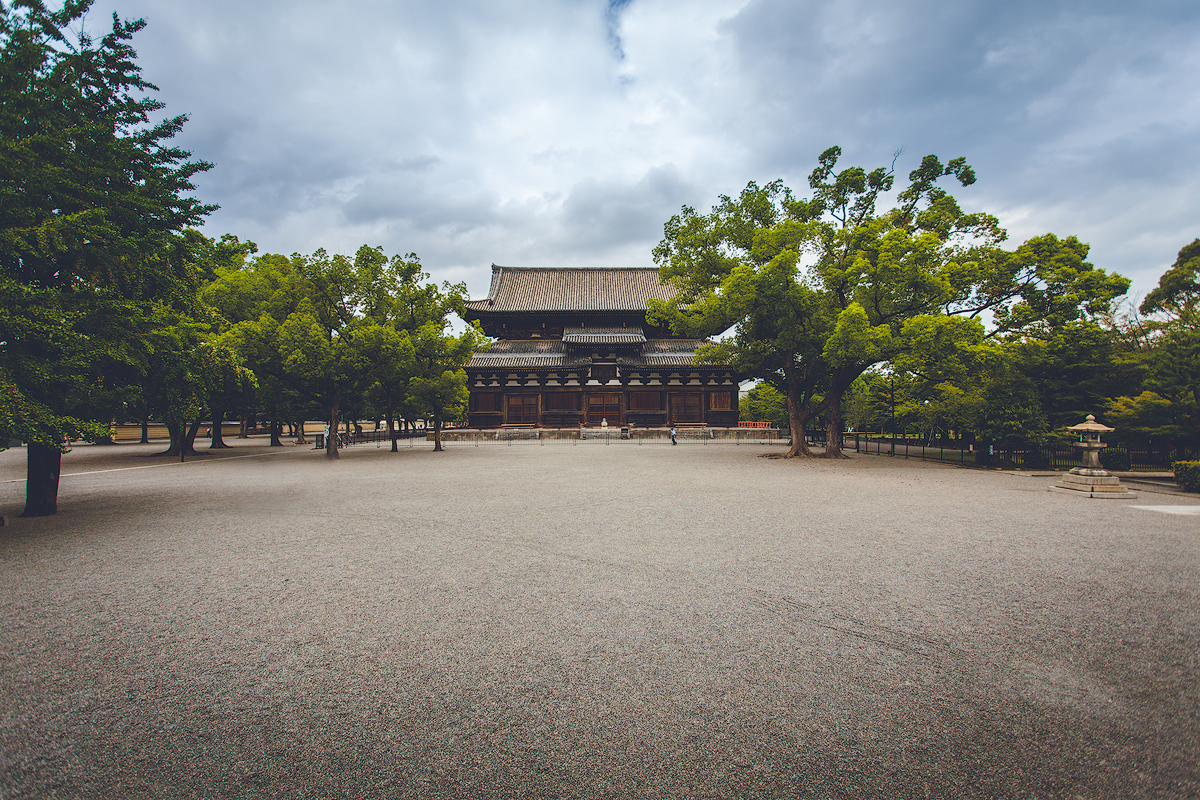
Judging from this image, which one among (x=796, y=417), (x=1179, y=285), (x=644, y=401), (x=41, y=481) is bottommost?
(x=41, y=481)

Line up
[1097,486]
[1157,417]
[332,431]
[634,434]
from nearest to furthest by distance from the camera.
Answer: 1. [1097,486]
2. [1157,417]
3. [332,431]
4. [634,434]

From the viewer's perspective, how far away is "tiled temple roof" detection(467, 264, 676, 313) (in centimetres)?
3741

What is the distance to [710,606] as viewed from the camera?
4.68m

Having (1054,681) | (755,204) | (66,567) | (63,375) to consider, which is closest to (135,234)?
(63,375)

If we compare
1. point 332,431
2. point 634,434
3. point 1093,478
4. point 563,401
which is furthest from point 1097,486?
point 563,401

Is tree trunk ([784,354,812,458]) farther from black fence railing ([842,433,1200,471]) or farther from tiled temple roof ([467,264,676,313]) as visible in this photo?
tiled temple roof ([467,264,676,313])

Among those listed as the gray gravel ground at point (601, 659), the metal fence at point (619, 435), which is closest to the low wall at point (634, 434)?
the metal fence at point (619, 435)

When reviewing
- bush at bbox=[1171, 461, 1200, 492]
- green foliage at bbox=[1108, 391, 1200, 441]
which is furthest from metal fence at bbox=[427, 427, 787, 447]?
bush at bbox=[1171, 461, 1200, 492]

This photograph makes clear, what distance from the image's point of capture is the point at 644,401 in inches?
1353

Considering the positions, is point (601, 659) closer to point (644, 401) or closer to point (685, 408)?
point (644, 401)

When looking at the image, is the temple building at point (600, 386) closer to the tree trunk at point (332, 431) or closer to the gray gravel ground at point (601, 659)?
the tree trunk at point (332, 431)

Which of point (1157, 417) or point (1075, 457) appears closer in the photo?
point (1157, 417)

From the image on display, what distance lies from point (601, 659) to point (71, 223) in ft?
30.9

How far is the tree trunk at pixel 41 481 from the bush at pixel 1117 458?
2783 centimetres
